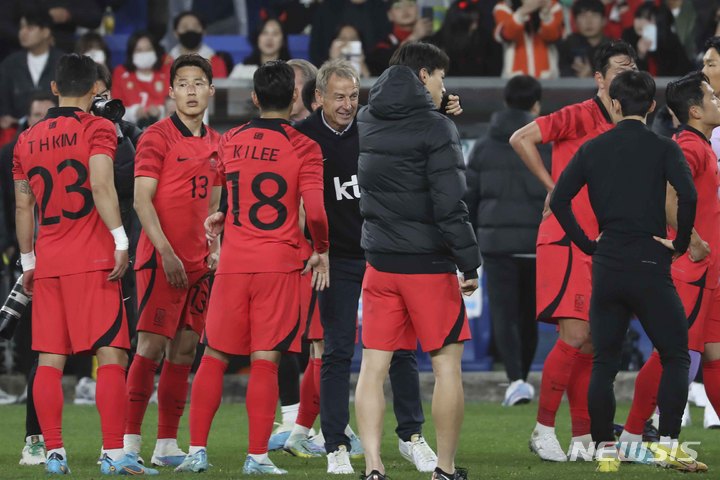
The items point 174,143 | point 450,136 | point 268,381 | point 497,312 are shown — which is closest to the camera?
point 450,136

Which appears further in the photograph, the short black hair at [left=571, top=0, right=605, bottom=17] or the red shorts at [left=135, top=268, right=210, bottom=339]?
the short black hair at [left=571, top=0, right=605, bottom=17]

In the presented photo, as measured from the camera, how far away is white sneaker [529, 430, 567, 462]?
819cm

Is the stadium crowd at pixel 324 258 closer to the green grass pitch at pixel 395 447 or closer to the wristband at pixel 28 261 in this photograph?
the wristband at pixel 28 261

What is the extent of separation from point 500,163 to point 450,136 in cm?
557

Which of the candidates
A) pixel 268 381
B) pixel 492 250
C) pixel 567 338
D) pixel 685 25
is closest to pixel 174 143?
pixel 268 381

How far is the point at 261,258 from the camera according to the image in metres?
7.35

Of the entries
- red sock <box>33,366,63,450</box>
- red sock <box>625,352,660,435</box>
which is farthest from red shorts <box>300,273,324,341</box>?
red sock <box>625,352,660,435</box>

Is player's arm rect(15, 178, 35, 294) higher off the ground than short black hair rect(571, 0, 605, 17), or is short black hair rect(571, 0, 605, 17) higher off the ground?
short black hair rect(571, 0, 605, 17)

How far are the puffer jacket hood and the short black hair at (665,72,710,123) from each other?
76.4 inches

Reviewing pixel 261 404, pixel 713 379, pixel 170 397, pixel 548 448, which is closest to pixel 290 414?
pixel 170 397

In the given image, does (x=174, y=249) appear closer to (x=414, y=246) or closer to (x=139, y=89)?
(x=414, y=246)

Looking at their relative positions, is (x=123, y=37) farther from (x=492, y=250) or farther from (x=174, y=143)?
(x=174, y=143)

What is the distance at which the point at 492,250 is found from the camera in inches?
479

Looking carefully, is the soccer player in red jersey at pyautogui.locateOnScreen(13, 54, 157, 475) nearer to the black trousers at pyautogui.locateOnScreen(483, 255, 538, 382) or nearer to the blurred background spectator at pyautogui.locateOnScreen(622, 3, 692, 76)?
the black trousers at pyautogui.locateOnScreen(483, 255, 538, 382)
